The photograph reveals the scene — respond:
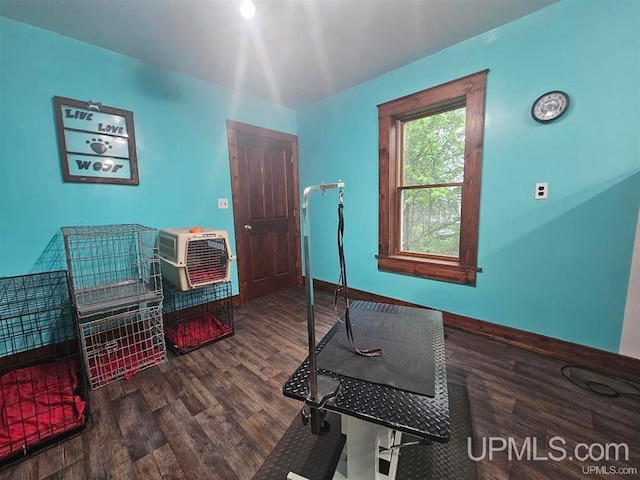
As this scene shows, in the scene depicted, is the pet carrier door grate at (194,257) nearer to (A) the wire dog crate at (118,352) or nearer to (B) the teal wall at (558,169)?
(A) the wire dog crate at (118,352)

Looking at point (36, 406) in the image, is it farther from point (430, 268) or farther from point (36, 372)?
point (430, 268)

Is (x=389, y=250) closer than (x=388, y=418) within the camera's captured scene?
No

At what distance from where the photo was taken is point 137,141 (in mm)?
2322

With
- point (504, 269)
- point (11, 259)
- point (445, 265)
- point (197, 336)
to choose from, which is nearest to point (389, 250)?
point (445, 265)

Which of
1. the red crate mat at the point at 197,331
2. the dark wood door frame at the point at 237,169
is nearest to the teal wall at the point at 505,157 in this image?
the dark wood door frame at the point at 237,169

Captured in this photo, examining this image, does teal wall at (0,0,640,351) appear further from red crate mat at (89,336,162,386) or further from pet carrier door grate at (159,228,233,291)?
red crate mat at (89,336,162,386)

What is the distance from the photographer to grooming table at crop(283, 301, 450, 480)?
29.5 inches

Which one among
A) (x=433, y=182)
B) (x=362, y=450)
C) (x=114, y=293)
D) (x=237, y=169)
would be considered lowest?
(x=362, y=450)

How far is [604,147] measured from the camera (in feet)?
5.53

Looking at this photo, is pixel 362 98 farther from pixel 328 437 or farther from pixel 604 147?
pixel 328 437

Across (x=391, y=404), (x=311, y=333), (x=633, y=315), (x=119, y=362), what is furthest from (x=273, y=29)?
(x=633, y=315)

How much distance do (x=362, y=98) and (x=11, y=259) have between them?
334 cm

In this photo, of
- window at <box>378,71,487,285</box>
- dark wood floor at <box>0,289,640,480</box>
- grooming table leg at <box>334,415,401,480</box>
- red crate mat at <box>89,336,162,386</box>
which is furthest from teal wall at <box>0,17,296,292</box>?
grooming table leg at <box>334,415,401,480</box>

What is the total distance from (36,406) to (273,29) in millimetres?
2849
